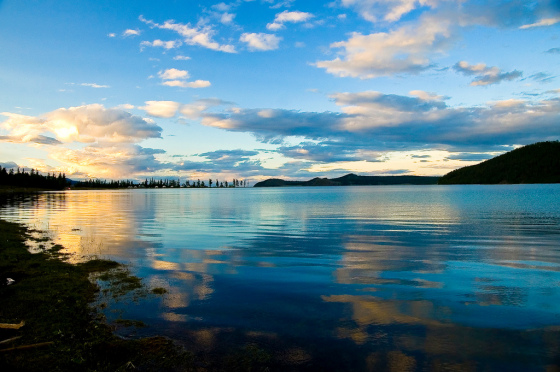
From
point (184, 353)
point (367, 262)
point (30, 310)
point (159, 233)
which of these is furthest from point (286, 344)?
point (159, 233)

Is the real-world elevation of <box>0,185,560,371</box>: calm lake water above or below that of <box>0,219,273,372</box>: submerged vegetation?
below

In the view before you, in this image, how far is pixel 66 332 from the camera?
523 inches

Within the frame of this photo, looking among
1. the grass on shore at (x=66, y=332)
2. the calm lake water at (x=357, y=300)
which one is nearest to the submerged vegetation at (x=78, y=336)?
the grass on shore at (x=66, y=332)

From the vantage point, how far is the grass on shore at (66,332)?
11133 mm

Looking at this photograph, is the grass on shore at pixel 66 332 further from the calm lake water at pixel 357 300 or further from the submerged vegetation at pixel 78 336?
the calm lake water at pixel 357 300

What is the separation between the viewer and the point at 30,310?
15414 millimetres

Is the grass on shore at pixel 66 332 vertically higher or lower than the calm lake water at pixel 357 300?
higher

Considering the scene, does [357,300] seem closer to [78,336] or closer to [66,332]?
[78,336]

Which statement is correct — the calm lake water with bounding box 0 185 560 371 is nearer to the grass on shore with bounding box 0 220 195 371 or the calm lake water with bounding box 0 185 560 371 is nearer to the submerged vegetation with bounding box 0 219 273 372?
the submerged vegetation with bounding box 0 219 273 372

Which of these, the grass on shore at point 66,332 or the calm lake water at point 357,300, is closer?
the grass on shore at point 66,332

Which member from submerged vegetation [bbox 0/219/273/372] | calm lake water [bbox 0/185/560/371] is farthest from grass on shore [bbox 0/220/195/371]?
calm lake water [bbox 0/185/560/371]

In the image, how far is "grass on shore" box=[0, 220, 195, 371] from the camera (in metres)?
11.1

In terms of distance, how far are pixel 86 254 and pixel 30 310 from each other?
16430 millimetres

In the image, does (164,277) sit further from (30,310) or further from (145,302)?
(30,310)
